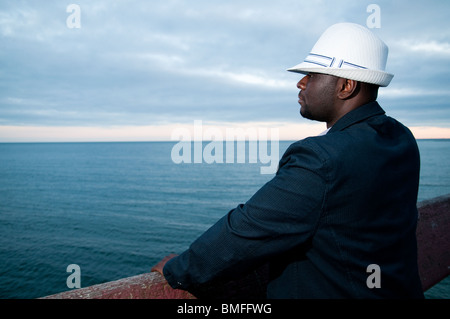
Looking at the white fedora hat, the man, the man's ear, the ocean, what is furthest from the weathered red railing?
the ocean

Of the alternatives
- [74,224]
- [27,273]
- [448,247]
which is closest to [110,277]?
[27,273]

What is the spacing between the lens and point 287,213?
118 cm

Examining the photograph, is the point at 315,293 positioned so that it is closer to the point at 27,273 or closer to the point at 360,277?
the point at 360,277

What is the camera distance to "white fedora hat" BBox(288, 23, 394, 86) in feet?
4.99

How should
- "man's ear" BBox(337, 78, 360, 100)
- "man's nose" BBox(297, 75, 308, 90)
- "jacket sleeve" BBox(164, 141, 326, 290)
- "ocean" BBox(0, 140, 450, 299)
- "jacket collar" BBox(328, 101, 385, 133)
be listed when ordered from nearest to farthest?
1. "jacket sleeve" BBox(164, 141, 326, 290)
2. "jacket collar" BBox(328, 101, 385, 133)
3. "man's ear" BBox(337, 78, 360, 100)
4. "man's nose" BBox(297, 75, 308, 90)
5. "ocean" BBox(0, 140, 450, 299)

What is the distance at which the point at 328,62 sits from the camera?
157cm

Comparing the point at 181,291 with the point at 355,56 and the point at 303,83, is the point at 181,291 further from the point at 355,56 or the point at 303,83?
the point at 355,56

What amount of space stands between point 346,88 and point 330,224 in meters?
0.77

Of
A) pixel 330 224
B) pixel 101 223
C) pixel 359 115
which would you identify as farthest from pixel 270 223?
pixel 101 223

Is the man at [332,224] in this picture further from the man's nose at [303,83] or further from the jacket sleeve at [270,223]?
the man's nose at [303,83]

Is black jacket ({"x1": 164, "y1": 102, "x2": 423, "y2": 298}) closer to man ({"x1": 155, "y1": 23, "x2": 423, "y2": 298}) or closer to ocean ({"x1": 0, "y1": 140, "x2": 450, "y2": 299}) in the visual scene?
man ({"x1": 155, "y1": 23, "x2": 423, "y2": 298})

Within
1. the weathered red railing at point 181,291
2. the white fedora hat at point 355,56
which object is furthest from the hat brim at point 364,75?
the weathered red railing at point 181,291
